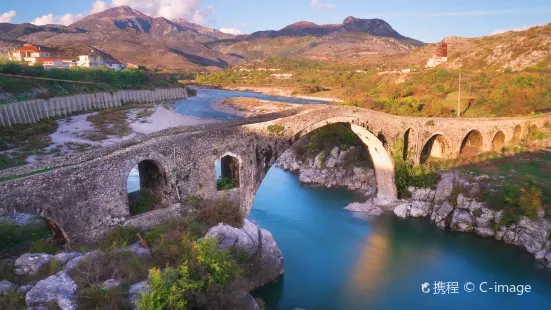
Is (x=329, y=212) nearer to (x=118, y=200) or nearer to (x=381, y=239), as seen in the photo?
(x=381, y=239)

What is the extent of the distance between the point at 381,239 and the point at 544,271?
A: 6.53 m

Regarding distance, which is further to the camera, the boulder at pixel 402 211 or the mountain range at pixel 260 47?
the mountain range at pixel 260 47

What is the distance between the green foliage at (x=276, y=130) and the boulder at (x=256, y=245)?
156 inches

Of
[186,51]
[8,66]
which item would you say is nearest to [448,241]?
[8,66]

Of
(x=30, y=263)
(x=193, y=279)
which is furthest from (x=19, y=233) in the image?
(x=193, y=279)

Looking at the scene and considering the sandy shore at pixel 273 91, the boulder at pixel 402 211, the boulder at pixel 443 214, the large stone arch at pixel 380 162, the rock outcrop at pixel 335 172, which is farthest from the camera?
the sandy shore at pixel 273 91

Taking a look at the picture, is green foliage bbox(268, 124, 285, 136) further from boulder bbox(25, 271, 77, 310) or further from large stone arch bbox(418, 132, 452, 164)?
large stone arch bbox(418, 132, 452, 164)

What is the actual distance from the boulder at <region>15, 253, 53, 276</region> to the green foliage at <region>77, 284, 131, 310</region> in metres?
1.65

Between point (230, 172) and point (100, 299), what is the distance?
8138mm

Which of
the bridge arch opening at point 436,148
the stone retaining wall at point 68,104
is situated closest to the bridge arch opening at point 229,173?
the bridge arch opening at point 436,148

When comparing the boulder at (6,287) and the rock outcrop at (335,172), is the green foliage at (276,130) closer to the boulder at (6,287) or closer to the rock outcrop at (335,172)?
the boulder at (6,287)

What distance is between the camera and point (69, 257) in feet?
27.5

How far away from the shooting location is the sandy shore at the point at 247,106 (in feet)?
154

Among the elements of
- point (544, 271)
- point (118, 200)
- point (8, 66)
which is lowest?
point (544, 271)
